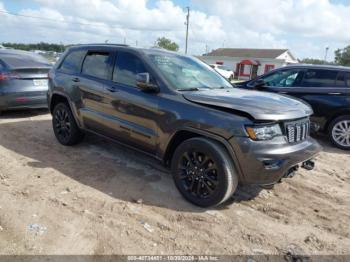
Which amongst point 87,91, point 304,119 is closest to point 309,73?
point 304,119

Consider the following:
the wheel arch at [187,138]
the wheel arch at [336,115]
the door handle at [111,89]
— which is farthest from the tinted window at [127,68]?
the wheel arch at [336,115]

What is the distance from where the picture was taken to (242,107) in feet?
11.3

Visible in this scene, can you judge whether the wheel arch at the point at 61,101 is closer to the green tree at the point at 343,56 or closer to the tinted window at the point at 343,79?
the tinted window at the point at 343,79

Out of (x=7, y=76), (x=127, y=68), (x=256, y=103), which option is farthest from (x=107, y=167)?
(x=7, y=76)

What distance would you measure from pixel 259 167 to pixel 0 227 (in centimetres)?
268

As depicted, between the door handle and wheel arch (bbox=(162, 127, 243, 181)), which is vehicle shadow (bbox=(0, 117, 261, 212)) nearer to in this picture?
wheel arch (bbox=(162, 127, 243, 181))

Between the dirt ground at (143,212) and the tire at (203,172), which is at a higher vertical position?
the tire at (203,172)

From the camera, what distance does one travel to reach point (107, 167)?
16.1 feet

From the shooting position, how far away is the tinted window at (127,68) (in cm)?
439

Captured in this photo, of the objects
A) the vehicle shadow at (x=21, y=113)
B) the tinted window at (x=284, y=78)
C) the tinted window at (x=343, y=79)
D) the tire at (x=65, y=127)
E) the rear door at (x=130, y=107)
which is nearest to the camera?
the rear door at (x=130, y=107)

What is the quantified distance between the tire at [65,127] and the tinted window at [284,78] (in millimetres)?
4318

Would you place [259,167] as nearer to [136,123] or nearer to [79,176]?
[136,123]

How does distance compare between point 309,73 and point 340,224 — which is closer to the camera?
point 340,224

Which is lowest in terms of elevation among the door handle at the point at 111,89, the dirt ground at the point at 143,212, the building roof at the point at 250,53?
the dirt ground at the point at 143,212
